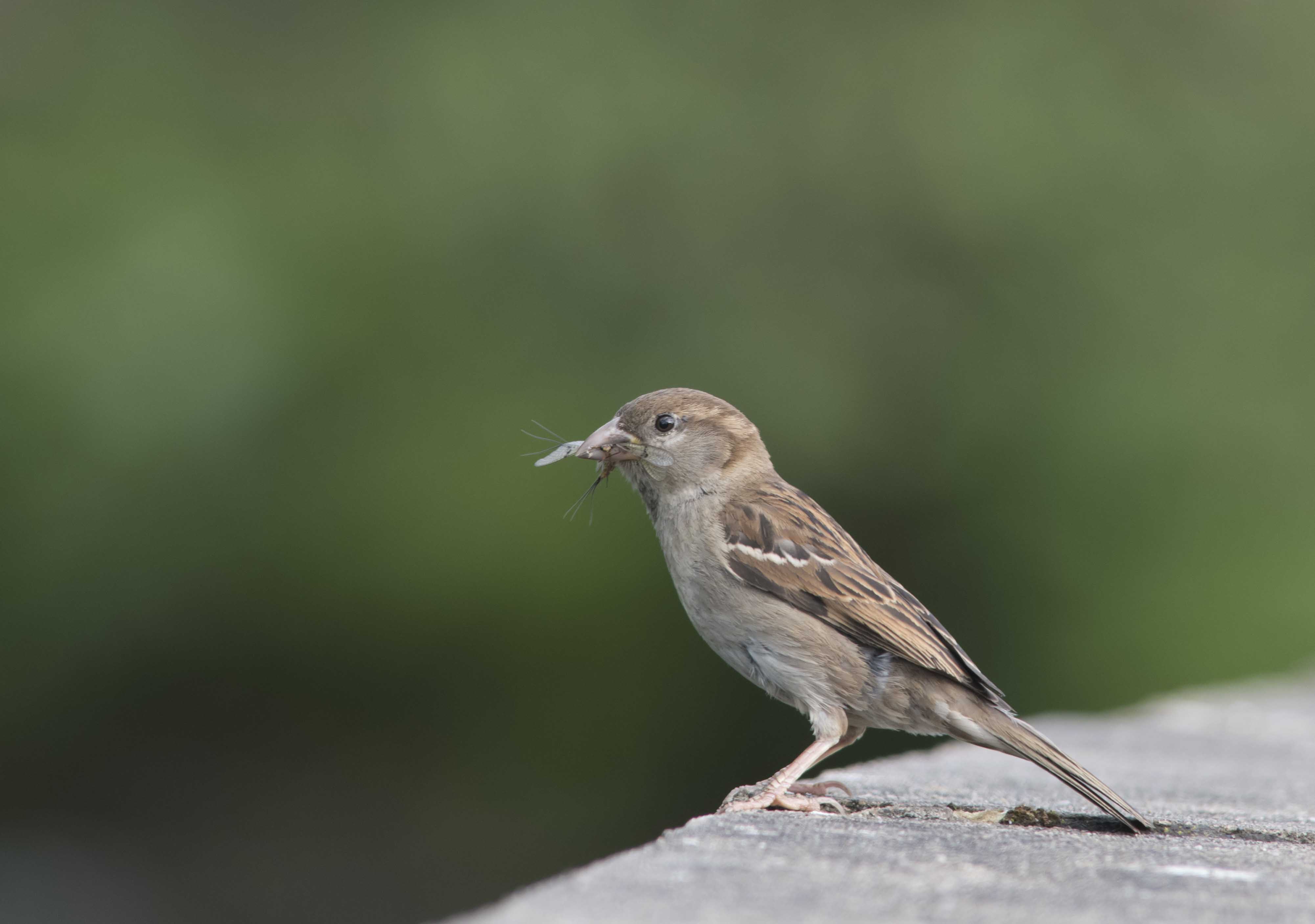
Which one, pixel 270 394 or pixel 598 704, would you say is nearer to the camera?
pixel 270 394

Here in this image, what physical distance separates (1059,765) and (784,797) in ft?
1.65

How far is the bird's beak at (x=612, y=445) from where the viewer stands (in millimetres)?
3443

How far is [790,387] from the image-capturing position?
646 cm

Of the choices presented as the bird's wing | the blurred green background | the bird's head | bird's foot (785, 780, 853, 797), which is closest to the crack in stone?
bird's foot (785, 780, 853, 797)

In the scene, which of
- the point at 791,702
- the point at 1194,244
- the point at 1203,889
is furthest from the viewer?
the point at 1194,244

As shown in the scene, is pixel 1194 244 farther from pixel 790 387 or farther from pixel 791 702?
pixel 791 702

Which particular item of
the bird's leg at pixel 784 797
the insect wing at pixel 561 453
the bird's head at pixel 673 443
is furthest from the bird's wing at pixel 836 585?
the insect wing at pixel 561 453

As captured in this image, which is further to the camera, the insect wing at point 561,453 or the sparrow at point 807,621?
the insect wing at point 561,453

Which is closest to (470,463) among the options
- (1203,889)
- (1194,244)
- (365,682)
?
(365,682)

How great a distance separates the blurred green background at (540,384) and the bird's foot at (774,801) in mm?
3411

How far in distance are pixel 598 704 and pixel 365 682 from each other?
3.46ft

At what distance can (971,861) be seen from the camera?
1735mm

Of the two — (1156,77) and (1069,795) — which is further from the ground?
(1156,77)

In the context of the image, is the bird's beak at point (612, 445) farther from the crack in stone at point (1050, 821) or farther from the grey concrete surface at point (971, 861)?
the crack in stone at point (1050, 821)
